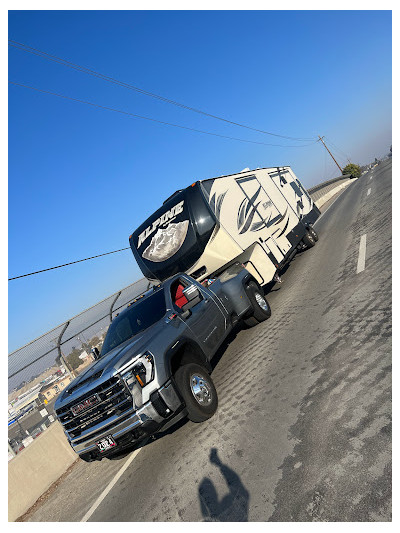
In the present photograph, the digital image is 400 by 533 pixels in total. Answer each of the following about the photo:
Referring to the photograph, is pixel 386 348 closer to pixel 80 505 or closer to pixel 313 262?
pixel 80 505

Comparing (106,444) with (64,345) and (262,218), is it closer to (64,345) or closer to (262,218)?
(64,345)

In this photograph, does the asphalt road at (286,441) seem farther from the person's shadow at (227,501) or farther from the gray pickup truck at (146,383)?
the gray pickup truck at (146,383)

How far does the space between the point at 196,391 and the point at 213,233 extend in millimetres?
4336

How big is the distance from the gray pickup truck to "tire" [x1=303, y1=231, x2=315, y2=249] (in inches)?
362

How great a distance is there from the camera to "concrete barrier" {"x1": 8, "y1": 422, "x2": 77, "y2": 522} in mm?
6191

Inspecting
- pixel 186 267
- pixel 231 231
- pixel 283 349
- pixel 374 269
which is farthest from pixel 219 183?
pixel 283 349

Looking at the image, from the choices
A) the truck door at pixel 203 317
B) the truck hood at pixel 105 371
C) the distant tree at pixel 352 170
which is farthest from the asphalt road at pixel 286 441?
the distant tree at pixel 352 170

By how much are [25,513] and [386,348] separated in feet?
21.7

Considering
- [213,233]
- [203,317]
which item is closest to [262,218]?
[213,233]

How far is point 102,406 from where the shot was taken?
4.46 m

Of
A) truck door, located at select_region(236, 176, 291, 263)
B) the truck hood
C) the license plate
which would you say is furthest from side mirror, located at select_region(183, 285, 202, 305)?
truck door, located at select_region(236, 176, 291, 263)

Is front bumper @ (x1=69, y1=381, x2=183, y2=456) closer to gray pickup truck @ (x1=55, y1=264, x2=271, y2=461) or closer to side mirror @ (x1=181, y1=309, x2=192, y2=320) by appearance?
gray pickup truck @ (x1=55, y1=264, x2=271, y2=461)

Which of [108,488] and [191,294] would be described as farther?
[191,294]

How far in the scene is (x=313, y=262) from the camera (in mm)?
11836
